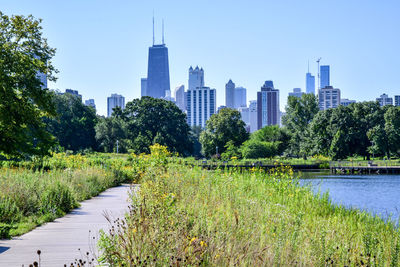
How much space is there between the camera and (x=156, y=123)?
77062 mm

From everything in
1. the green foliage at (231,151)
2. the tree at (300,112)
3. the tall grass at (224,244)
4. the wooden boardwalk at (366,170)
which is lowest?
the wooden boardwalk at (366,170)

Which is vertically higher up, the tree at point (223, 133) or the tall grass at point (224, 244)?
the tree at point (223, 133)

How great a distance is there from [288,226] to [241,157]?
229ft

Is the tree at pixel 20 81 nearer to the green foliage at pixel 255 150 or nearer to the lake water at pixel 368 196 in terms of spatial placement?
the lake water at pixel 368 196

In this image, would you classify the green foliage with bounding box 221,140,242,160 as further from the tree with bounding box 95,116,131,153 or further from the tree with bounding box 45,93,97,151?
the tree with bounding box 45,93,97,151

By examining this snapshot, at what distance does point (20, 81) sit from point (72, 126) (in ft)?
190

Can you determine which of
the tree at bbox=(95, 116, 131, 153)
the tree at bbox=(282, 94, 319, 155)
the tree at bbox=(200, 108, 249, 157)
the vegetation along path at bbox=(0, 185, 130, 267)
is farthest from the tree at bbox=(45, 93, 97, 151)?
the vegetation along path at bbox=(0, 185, 130, 267)

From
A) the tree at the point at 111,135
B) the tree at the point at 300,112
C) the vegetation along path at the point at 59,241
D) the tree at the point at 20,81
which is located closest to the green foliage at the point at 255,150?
the tree at the point at 300,112

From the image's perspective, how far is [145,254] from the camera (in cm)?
430

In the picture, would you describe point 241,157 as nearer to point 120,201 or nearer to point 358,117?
point 358,117

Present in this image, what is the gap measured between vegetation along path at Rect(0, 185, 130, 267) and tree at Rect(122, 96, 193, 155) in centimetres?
6518

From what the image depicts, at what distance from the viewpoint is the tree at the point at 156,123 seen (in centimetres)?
7556

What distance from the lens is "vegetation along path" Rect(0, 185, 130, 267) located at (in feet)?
18.6

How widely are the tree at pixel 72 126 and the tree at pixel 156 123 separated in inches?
241
